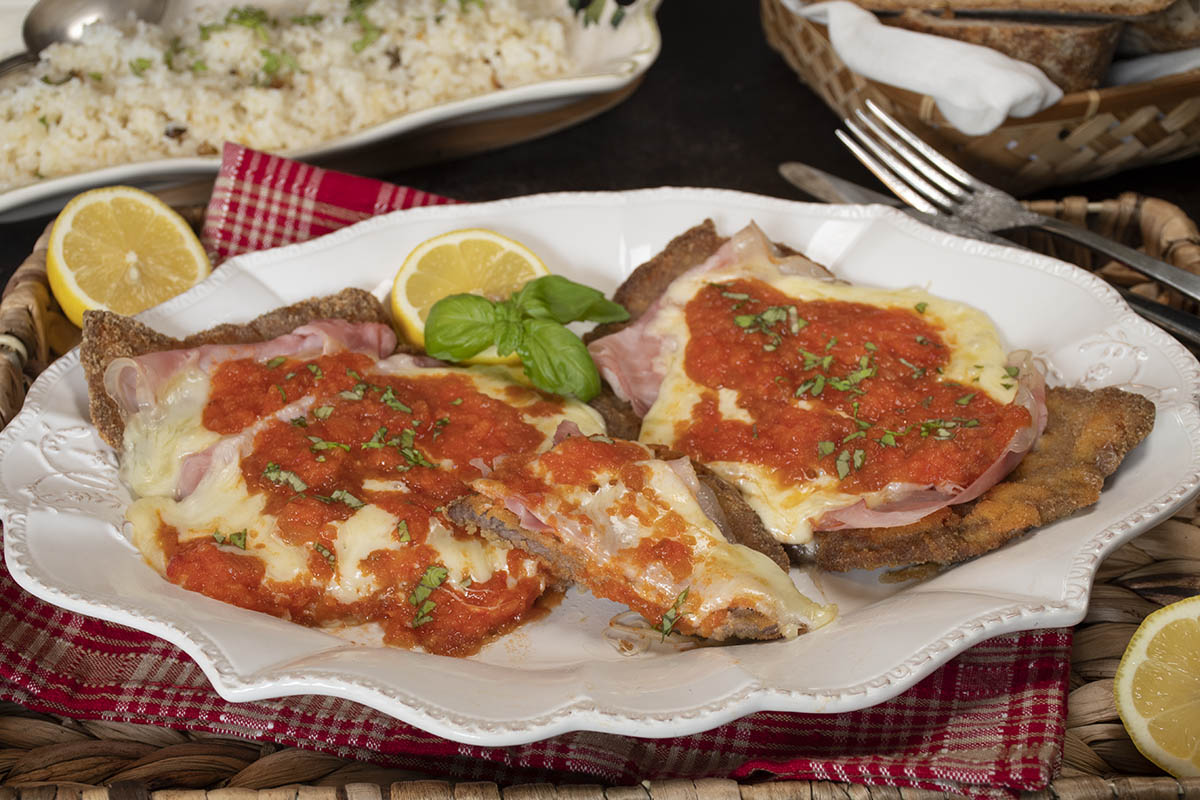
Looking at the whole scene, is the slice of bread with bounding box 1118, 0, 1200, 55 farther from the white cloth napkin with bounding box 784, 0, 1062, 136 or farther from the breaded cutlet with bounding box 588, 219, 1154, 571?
the breaded cutlet with bounding box 588, 219, 1154, 571

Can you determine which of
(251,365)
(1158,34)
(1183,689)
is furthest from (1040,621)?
(1158,34)

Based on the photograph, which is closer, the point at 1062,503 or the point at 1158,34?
the point at 1062,503

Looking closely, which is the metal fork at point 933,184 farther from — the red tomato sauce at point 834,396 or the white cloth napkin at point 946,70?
the red tomato sauce at point 834,396

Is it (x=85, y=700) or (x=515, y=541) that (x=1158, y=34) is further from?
(x=85, y=700)

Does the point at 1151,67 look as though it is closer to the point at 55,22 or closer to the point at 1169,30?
the point at 1169,30

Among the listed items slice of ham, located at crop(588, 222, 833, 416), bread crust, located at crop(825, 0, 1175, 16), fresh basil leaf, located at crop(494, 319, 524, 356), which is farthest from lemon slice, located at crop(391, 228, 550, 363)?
bread crust, located at crop(825, 0, 1175, 16)

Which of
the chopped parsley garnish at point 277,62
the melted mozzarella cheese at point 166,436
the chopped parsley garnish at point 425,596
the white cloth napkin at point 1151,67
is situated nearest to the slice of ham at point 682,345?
the chopped parsley garnish at point 425,596
